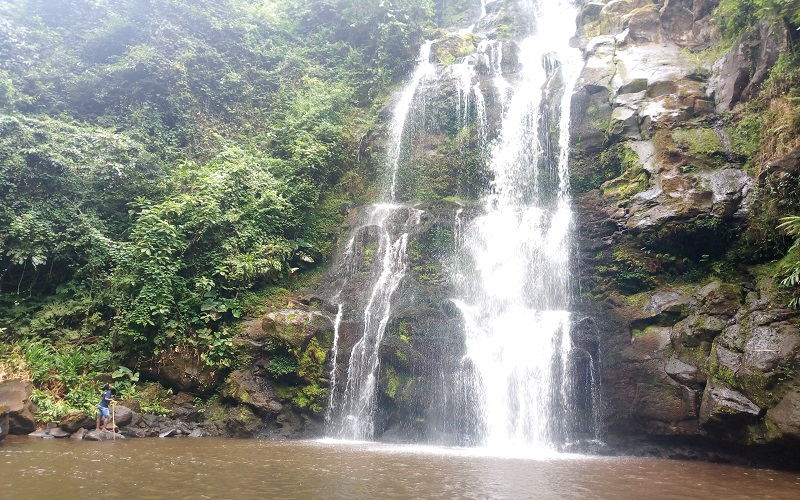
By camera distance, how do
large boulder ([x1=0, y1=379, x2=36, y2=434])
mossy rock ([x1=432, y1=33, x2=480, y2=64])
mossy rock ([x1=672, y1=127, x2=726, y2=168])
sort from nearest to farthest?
1. large boulder ([x1=0, y1=379, x2=36, y2=434])
2. mossy rock ([x1=672, y1=127, x2=726, y2=168])
3. mossy rock ([x1=432, y1=33, x2=480, y2=64])

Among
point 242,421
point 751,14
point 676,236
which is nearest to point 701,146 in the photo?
point 676,236

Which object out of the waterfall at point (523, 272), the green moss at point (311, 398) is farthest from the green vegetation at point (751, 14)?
the green moss at point (311, 398)

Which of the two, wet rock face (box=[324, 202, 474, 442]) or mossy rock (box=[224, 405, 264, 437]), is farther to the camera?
wet rock face (box=[324, 202, 474, 442])

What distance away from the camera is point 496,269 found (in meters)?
15.7

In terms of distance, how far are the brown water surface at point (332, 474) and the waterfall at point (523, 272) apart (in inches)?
68.2

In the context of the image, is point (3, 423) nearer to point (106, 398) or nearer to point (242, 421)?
point (106, 398)

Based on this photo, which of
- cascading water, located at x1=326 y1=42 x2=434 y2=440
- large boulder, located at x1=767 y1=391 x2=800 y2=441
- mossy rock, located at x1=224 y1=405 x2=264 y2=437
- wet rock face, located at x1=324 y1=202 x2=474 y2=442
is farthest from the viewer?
cascading water, located at x1=326 y1=42 x2=434 y2=440

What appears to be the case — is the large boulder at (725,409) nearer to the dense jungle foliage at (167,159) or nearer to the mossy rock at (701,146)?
the mossy rock at (701,146)

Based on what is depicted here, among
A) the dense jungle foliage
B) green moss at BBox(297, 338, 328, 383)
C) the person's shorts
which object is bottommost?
the person's shorts

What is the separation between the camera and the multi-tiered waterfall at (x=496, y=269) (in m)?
12.2

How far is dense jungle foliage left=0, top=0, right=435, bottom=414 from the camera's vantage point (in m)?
13.5

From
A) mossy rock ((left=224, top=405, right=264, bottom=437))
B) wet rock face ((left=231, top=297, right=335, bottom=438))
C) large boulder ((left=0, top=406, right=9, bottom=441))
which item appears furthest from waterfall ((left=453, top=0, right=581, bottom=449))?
large boulder ((left=0, top=406, right=9, bottom=441))

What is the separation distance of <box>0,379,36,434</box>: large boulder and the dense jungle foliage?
123 centimetres

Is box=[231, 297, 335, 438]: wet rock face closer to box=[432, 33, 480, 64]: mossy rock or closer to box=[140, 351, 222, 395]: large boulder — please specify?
box=[140, 351, 222, 395]: large boulder
